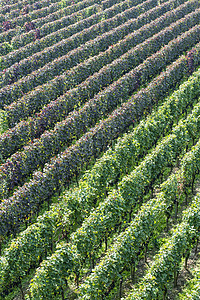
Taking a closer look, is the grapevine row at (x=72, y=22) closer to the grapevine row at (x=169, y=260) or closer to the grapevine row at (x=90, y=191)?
the grapevine row at (x=90, y=191)

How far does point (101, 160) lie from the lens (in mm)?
19000

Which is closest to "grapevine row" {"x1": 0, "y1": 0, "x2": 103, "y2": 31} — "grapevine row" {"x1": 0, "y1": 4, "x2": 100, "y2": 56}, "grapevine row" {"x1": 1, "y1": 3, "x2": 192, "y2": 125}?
"grapevine row" {"x1": 0, "y1": 4, "x2": 100, "y2": 56}

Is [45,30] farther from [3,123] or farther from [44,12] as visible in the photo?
[3,123]

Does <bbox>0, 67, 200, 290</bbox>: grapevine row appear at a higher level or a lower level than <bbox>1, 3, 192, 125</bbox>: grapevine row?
lower

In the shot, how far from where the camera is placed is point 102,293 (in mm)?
13750

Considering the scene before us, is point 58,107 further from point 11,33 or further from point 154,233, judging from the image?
point 11,33

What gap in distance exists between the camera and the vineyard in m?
14.5

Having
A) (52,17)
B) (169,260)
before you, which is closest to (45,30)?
(52,17)

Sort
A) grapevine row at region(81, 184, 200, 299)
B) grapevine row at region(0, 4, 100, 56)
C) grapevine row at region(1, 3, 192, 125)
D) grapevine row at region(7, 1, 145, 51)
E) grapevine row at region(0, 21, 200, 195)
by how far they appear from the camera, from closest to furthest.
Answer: grapevine row at region(81, 184, 200, 299) < grapevine row at region(0, 21, 200, 195) < grapevine row at region(1, 3, 192, 125) < grapevine row at region(0, 4, 100, 56) < grapevine row at region(7, 1, 145, 51)

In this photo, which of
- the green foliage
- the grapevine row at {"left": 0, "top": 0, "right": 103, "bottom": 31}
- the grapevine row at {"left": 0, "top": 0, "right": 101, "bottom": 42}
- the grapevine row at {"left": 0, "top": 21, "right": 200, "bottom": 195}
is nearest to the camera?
the grapevine row at {"left": 0, "top": 21, "right": 200, "bottom": 195}

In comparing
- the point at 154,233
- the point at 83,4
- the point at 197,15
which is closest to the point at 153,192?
the point at 154,233

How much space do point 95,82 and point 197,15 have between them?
593 inches

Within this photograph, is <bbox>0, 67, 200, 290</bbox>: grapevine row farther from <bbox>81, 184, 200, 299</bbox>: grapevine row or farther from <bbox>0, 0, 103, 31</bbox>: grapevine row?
<bbox>0, 0, 103, 31</bbox>: grapevine row

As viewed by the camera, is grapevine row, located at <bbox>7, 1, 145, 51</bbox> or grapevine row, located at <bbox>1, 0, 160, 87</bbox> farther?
grapevine row, located at <bbox>7, 1, 145, 51</bbox>
